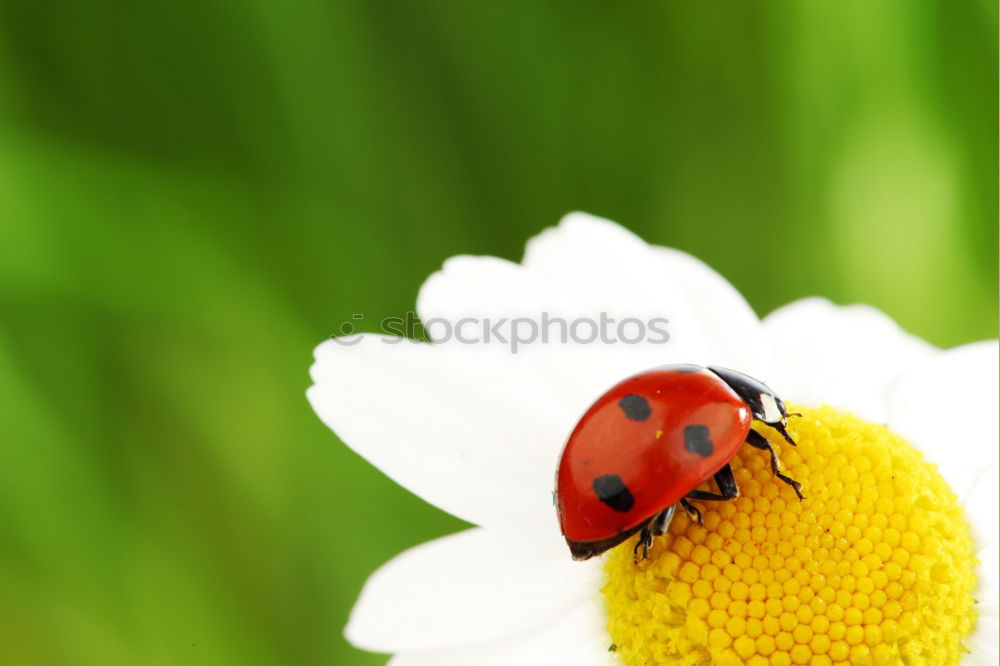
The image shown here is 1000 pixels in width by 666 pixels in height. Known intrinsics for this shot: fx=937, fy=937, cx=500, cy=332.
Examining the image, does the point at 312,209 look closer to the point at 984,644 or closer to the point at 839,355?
the point at 839,355

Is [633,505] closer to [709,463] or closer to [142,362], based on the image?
[709,463]

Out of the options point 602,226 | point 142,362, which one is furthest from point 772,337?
point 142,362

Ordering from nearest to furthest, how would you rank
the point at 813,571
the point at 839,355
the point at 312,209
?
the point at 813,571 → the point at 839,355 → the point at 312,209

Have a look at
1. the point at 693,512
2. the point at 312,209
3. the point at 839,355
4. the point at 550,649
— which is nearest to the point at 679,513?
the point at 693,512

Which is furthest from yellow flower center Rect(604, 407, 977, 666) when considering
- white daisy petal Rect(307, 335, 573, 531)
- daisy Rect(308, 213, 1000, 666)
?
white daisy petal Rect(307, 335, 573, 531)

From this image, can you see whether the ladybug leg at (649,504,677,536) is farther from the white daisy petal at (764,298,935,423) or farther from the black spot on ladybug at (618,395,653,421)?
the white daisy petal at (764,298,935,423)
